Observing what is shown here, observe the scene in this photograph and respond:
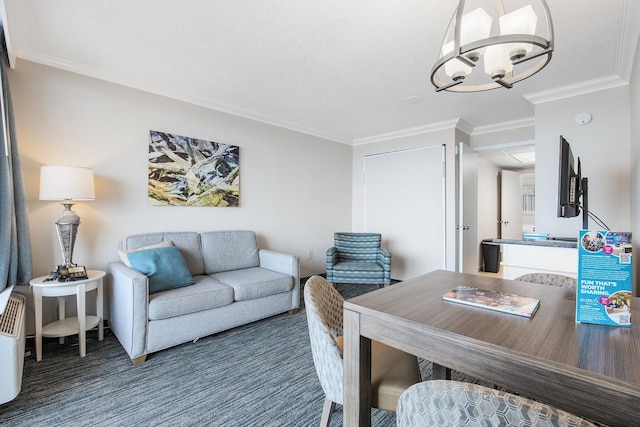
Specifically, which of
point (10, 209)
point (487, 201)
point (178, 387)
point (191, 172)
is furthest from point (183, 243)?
point (487, 201)

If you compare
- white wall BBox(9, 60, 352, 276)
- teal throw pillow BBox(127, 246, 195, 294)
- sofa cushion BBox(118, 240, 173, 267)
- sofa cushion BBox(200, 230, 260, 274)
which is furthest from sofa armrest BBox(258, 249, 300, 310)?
sofa cushion BBox(118, 240, 173, 267)

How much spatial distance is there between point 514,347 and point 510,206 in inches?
261

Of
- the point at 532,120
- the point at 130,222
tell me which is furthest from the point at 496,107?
the point at 130,222

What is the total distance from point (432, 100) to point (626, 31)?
1.50 metres

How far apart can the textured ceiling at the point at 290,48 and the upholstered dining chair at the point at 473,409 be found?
196 centimetres

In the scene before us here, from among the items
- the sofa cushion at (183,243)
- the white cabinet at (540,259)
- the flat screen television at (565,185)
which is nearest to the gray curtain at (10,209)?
the sofa cushion at (183,243)

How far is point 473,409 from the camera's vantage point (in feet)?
1.84

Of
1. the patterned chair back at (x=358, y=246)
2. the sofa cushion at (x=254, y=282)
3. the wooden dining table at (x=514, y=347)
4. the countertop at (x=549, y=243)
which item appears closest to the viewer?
the wooden dining table at (x=514, y=347)

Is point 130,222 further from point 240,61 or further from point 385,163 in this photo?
point 385,163

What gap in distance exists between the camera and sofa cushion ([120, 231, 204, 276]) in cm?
266

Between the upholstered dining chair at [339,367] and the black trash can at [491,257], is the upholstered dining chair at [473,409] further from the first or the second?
the black trash can at [491,257]

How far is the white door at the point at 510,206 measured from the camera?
618 cm

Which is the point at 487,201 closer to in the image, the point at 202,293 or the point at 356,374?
the point at 202,293

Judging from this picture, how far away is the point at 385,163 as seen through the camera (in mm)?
4676
